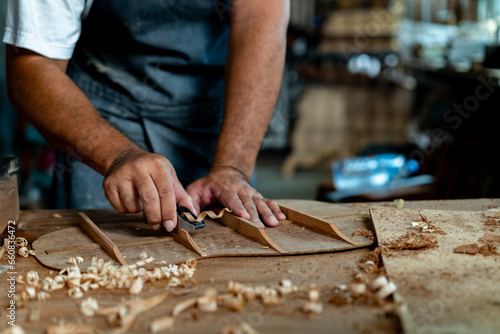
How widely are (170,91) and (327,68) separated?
5172 mm

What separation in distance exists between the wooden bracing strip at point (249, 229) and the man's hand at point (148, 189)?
0.10 m

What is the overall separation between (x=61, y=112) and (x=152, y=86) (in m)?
0.44

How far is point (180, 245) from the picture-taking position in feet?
3.58

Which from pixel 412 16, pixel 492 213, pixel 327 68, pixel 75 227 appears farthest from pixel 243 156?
pixel 412 16

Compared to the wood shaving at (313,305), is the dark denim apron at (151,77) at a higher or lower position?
higher

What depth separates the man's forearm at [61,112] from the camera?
50.1 inches

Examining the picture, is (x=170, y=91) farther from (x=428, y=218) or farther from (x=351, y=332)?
(x=351, y=332)

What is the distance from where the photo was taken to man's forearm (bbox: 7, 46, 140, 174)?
4.17 ft

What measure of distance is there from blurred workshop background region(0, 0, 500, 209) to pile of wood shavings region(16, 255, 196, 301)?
2.23m

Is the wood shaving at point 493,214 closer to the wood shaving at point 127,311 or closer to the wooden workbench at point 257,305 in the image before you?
the wooden workbench at point 257,305

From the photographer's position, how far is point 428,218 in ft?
3.82

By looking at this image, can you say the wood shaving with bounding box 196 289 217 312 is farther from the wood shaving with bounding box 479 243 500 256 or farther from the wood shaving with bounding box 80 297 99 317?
the wood shaving with bounding box 479 243 500 256

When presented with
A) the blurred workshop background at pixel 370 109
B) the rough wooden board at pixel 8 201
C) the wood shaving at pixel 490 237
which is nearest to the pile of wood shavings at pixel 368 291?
the wood shaving at pixel 490 237

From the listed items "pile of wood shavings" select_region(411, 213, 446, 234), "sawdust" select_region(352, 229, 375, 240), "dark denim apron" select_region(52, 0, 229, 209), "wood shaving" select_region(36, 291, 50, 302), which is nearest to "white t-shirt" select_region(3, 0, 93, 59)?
"dark denim apron" select_region(52, 0, 229, 209)
